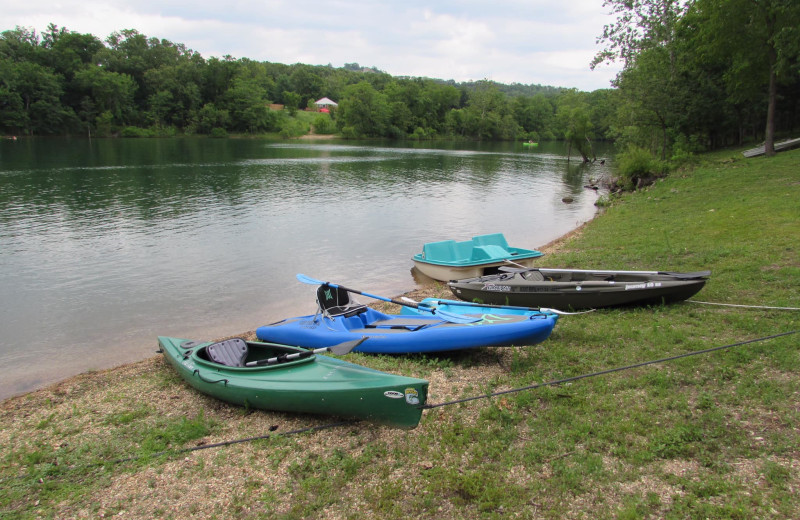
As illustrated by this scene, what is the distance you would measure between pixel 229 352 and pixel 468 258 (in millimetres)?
9609

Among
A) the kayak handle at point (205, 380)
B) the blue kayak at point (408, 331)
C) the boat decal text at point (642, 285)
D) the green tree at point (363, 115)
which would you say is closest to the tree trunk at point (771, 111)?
the boat decal text at point (642, 285)

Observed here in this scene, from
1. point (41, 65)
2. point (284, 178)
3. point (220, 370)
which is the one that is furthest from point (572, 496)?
point (41, 65)

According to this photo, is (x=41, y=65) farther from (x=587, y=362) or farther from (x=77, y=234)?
(x=587, y=362)

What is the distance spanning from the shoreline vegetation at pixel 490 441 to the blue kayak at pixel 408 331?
319 mm

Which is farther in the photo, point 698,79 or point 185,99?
point 185,99

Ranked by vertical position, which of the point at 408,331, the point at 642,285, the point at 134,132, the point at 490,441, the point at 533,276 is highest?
the point at 134,132

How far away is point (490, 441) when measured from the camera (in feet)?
19.0

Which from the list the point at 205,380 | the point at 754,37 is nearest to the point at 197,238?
the point at 205,380

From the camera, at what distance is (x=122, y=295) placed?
1452 cm

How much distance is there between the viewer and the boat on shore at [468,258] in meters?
15.3

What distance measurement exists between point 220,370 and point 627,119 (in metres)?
43.6

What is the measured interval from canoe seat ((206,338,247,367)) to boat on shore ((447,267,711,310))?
5.57 m

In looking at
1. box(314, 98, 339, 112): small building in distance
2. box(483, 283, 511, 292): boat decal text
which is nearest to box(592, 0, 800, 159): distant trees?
box(483, 283, 511, 292): boat decal text

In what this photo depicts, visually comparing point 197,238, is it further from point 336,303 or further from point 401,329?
point 401,329
